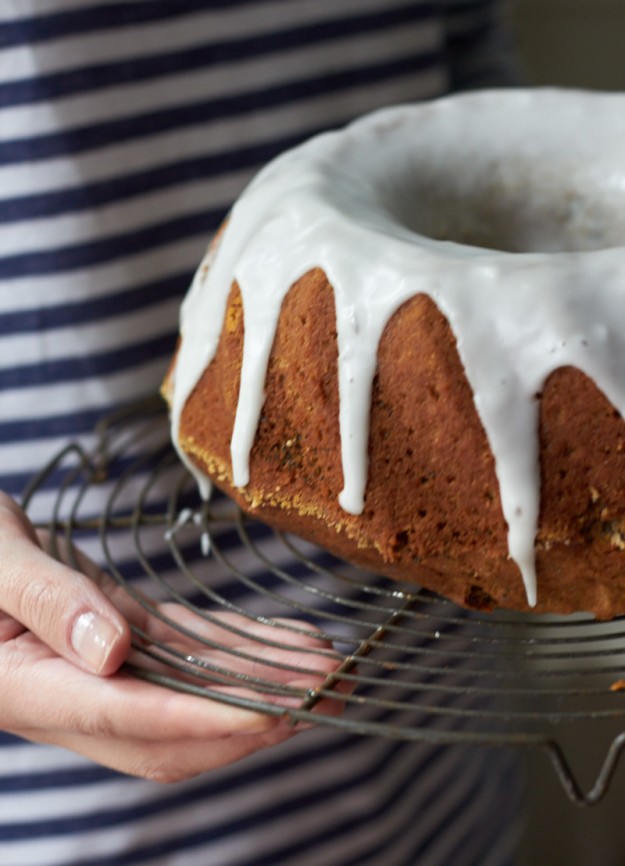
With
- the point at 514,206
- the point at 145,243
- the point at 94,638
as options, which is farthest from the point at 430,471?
the point at 145,243

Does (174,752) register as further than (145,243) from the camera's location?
No

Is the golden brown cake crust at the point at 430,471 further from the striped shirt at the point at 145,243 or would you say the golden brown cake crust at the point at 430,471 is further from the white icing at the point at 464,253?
the striped shirt at the point at 145,243

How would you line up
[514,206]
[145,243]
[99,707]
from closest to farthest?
[99,707]
[514,206]
[145,243]

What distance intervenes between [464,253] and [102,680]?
1.39 feet

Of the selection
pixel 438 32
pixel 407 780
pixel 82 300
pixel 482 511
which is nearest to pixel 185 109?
pixel 82 300

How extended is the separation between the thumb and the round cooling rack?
0.03 metres

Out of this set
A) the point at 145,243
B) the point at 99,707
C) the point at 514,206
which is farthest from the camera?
the point at 145,243

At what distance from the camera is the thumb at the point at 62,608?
0.76 meters

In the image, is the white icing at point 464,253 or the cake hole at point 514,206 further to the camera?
the cake hole at point 514,206

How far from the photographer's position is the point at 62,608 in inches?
30.6

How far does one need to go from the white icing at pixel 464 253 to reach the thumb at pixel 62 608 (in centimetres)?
17

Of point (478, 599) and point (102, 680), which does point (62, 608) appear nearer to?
point (102, 680)

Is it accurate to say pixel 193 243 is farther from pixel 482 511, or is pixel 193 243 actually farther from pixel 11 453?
pixel 482 511

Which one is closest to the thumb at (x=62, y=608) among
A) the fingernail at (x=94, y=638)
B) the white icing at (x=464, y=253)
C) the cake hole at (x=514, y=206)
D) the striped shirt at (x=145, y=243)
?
the fingernail at (x=94, y=638)
